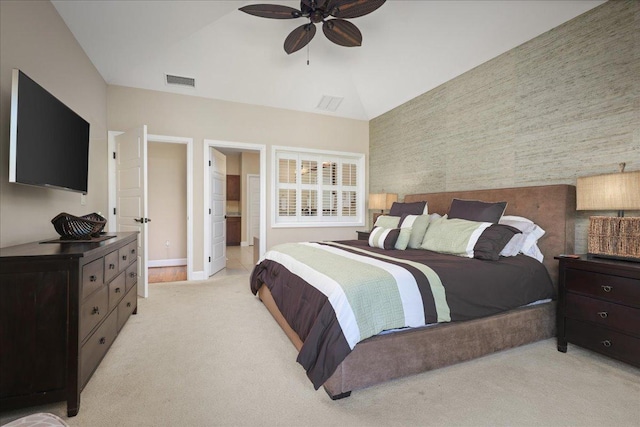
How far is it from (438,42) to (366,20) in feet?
2.88

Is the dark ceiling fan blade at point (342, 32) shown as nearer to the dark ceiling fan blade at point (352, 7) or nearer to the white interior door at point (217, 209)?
the dark ceiling fan blade at point (352, 7)

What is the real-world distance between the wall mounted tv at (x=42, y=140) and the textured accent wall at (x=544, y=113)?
400 cm

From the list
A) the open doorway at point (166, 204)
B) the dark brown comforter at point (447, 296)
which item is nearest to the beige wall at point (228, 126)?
the open doorway at point (166, 204)

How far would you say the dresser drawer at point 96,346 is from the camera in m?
1.68

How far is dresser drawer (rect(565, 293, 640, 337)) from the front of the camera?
1.96 meters

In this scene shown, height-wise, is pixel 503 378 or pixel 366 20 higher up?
pixel 366 20

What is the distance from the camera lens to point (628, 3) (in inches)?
90.3

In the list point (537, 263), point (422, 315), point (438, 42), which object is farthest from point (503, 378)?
point (438, 42)

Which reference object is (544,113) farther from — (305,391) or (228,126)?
(228,126)

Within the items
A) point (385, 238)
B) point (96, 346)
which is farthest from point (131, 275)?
point (385, 238)

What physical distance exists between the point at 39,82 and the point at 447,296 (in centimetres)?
338

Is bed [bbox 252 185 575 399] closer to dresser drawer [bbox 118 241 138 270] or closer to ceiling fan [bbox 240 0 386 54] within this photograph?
dresser drawer [bbox 118 241 138 270]

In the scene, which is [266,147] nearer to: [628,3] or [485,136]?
[485,136]

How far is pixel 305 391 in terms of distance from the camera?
178 cm
